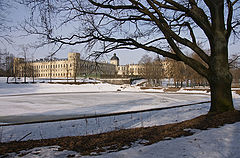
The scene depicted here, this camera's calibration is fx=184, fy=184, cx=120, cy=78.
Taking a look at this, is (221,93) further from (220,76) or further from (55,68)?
(55,68)

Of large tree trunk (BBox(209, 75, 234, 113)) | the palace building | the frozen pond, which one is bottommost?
the frozen pond

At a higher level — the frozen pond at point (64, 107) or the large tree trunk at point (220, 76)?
the large tree trunk at point (220, 76)

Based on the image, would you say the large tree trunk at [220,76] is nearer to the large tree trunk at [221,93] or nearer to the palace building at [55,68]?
the large tree trunk at [221,93]

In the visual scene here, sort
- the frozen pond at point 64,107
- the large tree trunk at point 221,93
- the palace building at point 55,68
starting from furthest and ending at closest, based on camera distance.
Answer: the palace building at point 55,68 → the frozen pond at point 64,107 → the large tree trunk at point 221,93

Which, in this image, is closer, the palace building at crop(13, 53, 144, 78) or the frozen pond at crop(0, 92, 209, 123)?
the frozen pond at crop(0, 92, 209, 123)

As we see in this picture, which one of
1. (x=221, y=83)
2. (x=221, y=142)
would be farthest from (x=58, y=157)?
(x=221, y=83)

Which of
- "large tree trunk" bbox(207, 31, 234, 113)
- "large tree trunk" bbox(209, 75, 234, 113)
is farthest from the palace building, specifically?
"large tree trunk" bbox(209, 75, 234, 113)

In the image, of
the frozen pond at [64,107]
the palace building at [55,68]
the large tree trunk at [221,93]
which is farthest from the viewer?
the palace building at [55,68]

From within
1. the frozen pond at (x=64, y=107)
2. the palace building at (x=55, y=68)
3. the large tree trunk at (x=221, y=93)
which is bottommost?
the frozen pond at (x=64, y=107)

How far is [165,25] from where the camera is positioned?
22.2 ft

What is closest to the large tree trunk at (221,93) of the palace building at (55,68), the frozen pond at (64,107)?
the frozen pond at (64,107)

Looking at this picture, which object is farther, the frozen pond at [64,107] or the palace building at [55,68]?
the palace building at [55,68]

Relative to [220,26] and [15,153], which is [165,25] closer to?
[220,26]

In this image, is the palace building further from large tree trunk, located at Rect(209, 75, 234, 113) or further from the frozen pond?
large tree trunk, located at Rect(209, 75, 234, 113)
